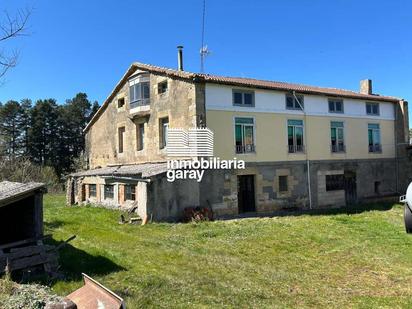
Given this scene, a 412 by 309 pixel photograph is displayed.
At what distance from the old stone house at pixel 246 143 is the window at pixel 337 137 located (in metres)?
0.07

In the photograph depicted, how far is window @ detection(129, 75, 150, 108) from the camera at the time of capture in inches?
968

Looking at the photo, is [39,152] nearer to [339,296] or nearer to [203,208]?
[203,208]

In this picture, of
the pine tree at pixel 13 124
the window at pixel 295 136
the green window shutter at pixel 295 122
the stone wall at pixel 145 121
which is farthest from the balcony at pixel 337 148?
the pine tree at pixel 13 124

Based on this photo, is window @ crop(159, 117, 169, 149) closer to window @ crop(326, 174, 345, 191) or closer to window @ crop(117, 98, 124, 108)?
window @ crop(117, 98, 124, 108)

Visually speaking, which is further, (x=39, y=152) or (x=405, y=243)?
(x=39, y=152)

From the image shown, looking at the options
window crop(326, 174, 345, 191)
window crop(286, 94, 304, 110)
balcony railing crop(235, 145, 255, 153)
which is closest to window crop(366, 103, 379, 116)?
window crop(326, 174, 345, 191)

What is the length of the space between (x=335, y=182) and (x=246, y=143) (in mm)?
8073

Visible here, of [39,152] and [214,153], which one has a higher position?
[39,152]

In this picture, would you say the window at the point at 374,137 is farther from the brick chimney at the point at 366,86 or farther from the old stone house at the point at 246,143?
the brick chimney at the point at 366,86

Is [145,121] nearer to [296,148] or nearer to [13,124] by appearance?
[296,148]

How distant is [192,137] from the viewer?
20672 mm

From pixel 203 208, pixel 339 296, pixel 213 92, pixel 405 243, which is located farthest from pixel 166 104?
pixel 339 296

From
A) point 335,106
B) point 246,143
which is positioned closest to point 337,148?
point 335,106

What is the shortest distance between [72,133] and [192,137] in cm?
4499
